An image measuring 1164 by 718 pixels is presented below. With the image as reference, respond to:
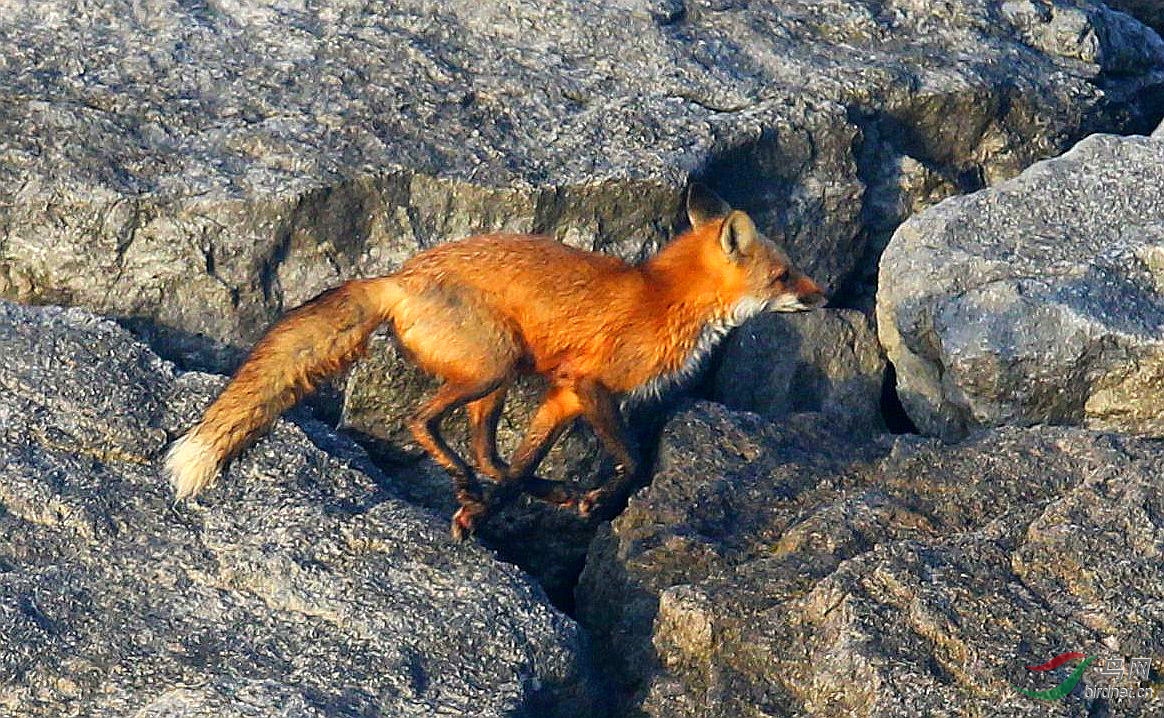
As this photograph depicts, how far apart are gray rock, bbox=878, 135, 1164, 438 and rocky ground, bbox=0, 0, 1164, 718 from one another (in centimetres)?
2

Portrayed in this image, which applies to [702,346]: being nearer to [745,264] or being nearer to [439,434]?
[745,264]

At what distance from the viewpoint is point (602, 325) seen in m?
7.67

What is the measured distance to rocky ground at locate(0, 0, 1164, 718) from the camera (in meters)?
5.86

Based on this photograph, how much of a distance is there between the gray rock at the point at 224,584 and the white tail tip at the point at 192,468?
6 cm

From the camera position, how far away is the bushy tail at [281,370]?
646 centimetres

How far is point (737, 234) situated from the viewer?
784 centimetres

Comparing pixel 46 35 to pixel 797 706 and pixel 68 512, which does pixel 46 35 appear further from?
pixel 797 706

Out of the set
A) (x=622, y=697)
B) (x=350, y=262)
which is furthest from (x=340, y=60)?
(x=622, y=697)

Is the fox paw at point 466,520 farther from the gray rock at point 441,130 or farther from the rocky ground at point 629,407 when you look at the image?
the gray rock at point 441,130

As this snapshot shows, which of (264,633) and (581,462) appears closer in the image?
(264,633)

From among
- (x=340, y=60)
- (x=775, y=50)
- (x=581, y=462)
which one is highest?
(x=775, y=50)

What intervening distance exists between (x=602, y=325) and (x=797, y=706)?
2382 millimetres

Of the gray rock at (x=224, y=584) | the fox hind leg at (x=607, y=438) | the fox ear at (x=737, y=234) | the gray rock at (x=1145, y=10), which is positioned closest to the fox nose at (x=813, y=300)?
the fox ear at (x=737, y=234)
